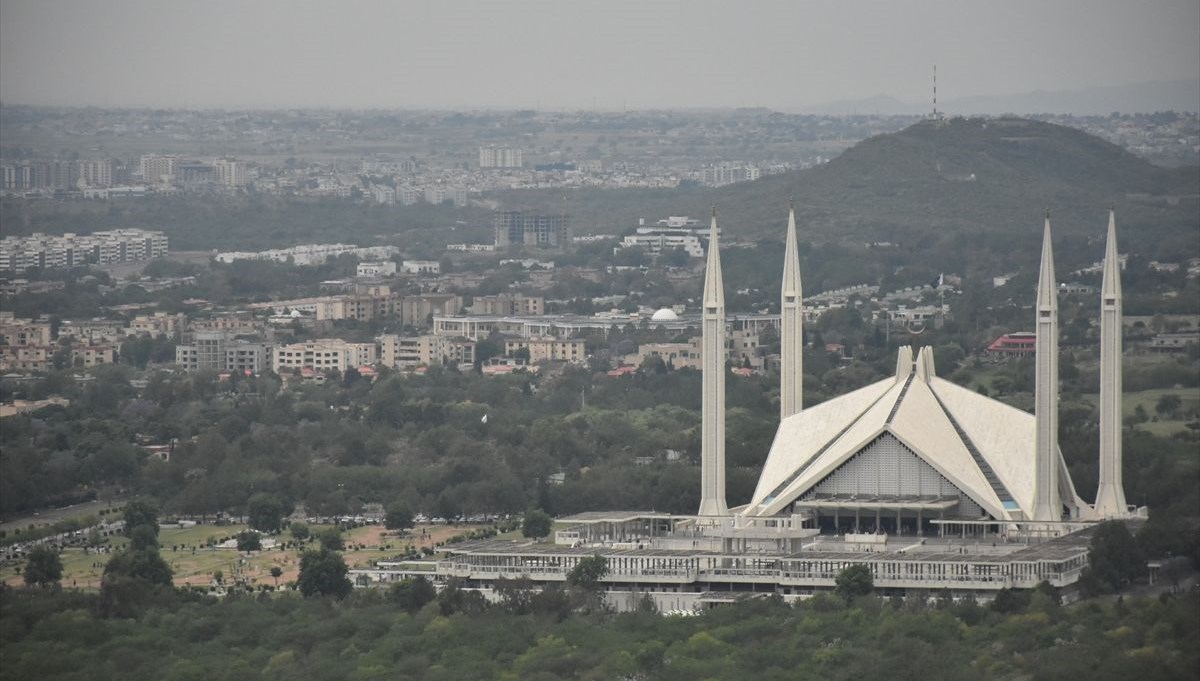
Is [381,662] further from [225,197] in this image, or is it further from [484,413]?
[225,197]

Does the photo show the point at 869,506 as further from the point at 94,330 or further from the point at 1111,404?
the point at 94,330

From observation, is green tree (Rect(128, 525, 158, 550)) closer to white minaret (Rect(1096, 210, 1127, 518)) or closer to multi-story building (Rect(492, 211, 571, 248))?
white minaret (Rect(1096, 210, 1127, 518))

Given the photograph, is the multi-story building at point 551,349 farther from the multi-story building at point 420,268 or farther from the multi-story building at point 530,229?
the multi-story building at point 530,229

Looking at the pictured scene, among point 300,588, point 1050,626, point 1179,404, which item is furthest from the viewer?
point 1179,404

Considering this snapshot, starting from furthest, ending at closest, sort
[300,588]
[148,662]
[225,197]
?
[225,197] < [300,588] < [148,662]

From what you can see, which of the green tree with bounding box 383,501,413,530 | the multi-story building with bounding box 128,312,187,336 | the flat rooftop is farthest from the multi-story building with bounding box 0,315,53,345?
the flat rooftop

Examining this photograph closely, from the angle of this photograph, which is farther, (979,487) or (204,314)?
(204,314)

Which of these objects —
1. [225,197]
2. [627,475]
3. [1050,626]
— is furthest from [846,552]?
[225,197]
